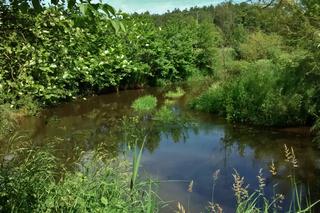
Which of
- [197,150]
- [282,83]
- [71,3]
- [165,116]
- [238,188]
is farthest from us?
[165,116]

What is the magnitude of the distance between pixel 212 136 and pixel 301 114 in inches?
138

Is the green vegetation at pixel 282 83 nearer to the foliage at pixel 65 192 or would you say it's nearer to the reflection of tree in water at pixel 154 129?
the reflection of tree in water at pixel 154 129

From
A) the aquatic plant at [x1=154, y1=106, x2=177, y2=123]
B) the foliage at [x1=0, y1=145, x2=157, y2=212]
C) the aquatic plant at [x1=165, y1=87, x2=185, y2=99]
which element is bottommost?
the aquatic plant at [x1=154, y1=106, x2=177, y2=123]

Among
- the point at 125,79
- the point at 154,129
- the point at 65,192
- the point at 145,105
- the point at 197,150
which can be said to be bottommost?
the point at 197,150

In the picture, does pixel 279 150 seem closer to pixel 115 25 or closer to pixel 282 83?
pixel 282 83

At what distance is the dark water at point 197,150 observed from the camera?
12.0 meters

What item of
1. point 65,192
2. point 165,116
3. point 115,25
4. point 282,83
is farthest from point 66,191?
point 165,116

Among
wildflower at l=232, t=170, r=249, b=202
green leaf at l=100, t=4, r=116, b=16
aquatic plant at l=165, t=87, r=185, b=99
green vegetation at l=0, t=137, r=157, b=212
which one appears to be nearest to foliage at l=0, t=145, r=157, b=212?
green vegetation at l=0, t=137, r=157, b=212

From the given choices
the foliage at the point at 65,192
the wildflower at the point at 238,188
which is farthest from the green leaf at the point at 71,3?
the foliage at the point at 65,192

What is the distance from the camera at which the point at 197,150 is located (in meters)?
16.2

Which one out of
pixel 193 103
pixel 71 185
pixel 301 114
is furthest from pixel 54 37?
pixel 193 103

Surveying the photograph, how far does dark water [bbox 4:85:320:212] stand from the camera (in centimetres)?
1197

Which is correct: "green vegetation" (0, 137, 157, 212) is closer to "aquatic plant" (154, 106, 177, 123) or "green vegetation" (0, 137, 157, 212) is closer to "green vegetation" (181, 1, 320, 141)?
"green vegetation" (181, 1, 320, 141)

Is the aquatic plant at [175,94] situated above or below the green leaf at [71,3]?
below
